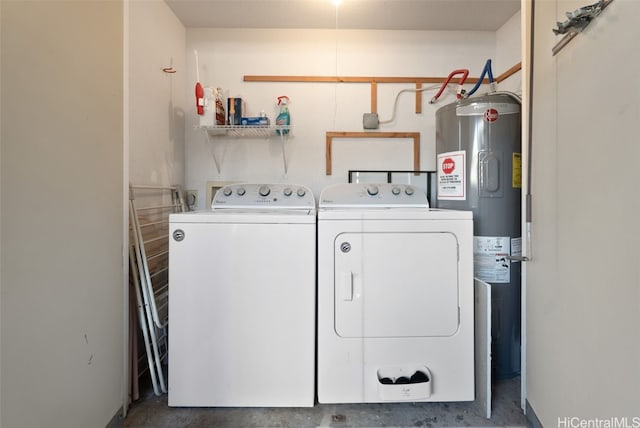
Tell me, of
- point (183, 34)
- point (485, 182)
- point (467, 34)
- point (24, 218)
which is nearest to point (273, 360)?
point (24, 218)

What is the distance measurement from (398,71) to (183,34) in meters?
1.67

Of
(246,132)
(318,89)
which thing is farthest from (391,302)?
(318,89)

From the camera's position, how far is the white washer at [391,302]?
3.96 feet

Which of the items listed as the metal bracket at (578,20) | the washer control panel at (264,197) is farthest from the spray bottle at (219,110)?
the metal bracket at (578,20)

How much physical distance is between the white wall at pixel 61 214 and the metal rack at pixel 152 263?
5.0 inches

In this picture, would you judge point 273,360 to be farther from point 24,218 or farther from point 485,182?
point 485,182

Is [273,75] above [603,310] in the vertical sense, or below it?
above

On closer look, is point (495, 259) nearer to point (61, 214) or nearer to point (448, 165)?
point (448, 165)

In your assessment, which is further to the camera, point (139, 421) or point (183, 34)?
point (183, 34)

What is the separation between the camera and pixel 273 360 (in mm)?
1201

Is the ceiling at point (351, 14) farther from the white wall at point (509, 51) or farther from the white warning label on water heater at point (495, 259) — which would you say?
the white warning label on water heater at point (495, 259)

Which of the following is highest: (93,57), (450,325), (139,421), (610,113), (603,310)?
(93,57)

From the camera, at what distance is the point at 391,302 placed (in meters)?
1.21

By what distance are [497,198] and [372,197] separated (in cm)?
67
